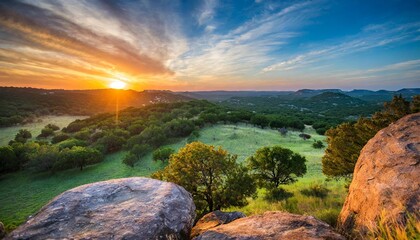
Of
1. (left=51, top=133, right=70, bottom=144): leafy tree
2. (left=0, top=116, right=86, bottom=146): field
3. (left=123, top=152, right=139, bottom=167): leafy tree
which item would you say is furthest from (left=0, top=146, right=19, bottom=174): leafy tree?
(left=123, top=152, right=139, bottom=167): leafy tree

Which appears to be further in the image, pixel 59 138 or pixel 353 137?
pixel 59 138

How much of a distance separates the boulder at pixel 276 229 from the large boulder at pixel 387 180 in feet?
3.41

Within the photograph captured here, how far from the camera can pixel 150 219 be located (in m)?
6.87

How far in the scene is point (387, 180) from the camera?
248 inches

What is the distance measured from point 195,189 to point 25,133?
9872 cm

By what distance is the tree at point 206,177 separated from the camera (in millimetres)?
15250

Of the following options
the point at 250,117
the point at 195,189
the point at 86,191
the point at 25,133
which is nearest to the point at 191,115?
the point at 250,117

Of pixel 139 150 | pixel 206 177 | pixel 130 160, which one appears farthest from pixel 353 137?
pixel 139 150

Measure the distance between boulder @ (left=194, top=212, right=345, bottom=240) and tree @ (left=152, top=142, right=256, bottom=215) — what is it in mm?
8422

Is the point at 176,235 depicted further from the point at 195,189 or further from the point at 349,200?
the point at 195,189

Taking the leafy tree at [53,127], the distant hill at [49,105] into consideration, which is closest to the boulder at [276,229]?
the leafy tree at [53,127]

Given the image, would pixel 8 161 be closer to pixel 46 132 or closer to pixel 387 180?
pixel 46 132

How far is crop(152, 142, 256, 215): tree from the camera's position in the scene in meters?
15.2

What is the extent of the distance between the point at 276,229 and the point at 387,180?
3.56 meters
